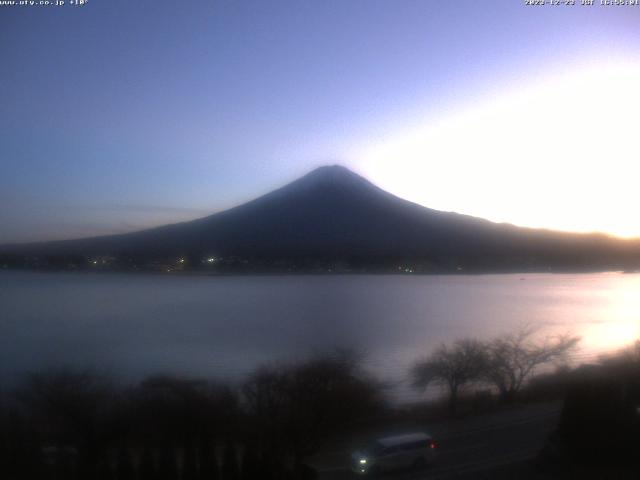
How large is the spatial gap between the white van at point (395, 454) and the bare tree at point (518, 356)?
40.1 inches

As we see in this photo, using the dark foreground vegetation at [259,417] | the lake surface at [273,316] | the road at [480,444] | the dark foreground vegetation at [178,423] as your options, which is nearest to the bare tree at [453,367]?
the dark foreground vegetation at [259,417]

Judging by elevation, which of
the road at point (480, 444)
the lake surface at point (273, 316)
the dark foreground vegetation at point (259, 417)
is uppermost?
the lake surface at point (273, 316)

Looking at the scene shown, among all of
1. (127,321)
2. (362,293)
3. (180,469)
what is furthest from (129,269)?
(180,469)

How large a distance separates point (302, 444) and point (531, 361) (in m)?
1.99

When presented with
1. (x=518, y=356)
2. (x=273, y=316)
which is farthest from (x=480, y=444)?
(x=273, y=316)

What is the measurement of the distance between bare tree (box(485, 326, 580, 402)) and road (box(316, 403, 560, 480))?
43 centimetres

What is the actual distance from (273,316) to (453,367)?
6.12 feet

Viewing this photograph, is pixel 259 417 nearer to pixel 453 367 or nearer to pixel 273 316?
pixel 453 367

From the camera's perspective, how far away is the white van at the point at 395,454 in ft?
8.78

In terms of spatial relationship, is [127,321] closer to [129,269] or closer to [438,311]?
[129,269]

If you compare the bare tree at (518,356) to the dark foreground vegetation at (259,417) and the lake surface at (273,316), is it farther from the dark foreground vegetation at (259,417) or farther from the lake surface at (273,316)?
the lake surface at (273,316)

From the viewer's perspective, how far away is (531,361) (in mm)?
4086

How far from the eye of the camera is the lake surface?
4.09 meters

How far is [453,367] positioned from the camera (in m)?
3.88
